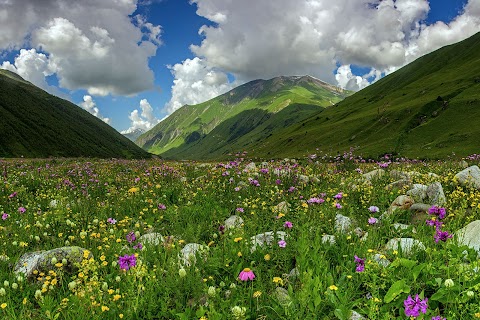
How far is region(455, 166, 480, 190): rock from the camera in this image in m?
8.49

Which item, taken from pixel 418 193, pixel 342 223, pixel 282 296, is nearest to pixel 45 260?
pixel 282 296

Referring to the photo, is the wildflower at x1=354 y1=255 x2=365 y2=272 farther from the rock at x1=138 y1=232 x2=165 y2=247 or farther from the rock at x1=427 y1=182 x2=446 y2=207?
the rock at x1=427 y1=182 x2=446 y2=207

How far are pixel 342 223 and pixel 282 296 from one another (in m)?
2.68

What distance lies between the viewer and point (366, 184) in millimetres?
9109

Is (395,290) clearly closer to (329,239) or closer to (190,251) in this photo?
(329,239)

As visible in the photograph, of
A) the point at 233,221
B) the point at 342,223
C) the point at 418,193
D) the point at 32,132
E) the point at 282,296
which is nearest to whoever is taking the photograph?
the point at 282,296

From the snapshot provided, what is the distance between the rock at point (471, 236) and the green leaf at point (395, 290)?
1.47m

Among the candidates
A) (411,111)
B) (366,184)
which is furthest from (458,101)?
(366,184)

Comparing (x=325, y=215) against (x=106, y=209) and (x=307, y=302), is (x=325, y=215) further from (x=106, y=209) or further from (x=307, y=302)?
(x=106, y=209)

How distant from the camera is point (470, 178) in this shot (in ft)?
28.1

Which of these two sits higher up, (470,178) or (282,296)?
(282,296)

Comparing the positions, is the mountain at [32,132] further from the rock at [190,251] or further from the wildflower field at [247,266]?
the rock at [190,251]

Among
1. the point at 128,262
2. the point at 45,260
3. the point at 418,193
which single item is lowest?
the point at 418,193

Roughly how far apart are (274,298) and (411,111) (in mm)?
101176
